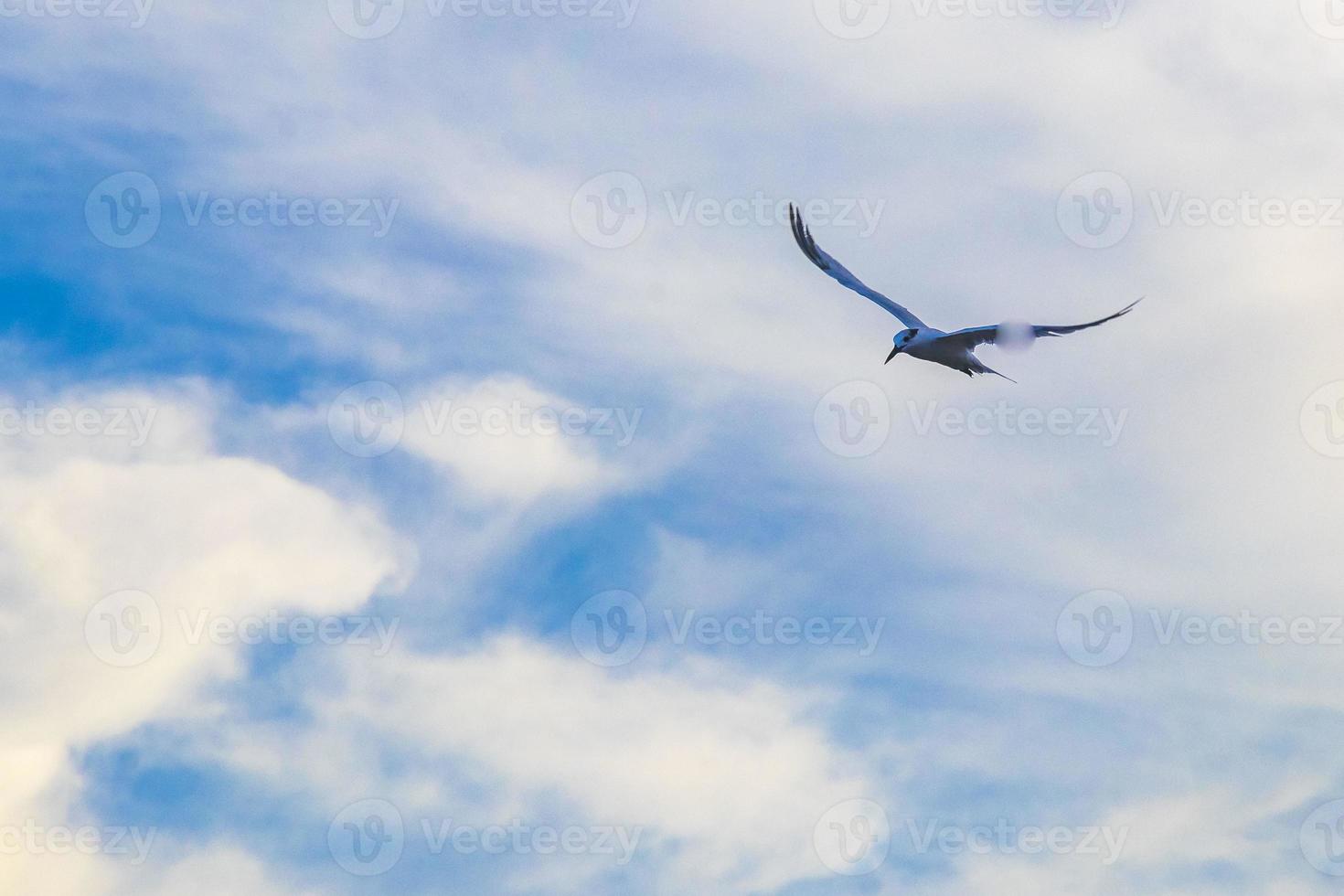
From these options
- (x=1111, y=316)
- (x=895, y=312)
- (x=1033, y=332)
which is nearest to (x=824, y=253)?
(x=895, y=312)

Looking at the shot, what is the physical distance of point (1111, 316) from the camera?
43.9 m

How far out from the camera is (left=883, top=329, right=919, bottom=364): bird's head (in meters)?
53.8

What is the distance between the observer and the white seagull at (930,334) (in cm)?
4870

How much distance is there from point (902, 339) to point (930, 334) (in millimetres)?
1419

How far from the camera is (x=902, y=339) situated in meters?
54.0

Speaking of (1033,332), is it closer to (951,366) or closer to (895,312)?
(951,366)

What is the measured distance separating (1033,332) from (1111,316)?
164 inches

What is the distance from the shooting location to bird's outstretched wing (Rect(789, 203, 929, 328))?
2152 inches

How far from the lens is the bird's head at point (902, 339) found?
176ft

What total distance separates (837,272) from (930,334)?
19.8ft

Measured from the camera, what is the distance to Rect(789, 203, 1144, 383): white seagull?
160ft

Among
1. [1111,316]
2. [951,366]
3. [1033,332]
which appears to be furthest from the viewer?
[951,366]

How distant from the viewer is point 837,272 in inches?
2251

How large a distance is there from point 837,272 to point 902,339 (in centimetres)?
491
